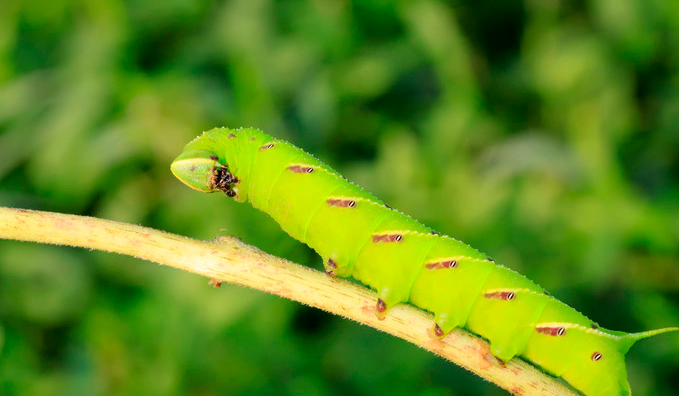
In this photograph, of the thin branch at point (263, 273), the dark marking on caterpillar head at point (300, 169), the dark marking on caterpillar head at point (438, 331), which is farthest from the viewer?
the dark marking on caterpillar head at point (300, 169)

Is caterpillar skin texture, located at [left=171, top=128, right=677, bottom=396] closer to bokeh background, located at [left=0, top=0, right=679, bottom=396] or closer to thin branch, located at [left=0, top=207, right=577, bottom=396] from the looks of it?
thin branch, located at [left=0, top=207, right=577, bottom=396]

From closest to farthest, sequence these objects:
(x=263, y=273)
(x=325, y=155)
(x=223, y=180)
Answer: (x=263, y=273) < (x=223, y=180) < (x=325, y=155)

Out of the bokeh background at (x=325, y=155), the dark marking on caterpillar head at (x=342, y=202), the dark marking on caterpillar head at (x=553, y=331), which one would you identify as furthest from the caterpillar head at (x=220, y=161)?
the bokeh background at (x=325, y=155)

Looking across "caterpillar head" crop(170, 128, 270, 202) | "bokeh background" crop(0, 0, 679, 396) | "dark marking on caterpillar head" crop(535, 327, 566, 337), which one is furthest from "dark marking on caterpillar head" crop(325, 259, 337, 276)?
"bokeh background" crop(0, 0, 679, 396)

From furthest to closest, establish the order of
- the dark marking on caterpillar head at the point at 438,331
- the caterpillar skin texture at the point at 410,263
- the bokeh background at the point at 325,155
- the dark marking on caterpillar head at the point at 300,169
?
the bokeh background at the point at 325,155
the dark marking on caterpillar head at the point at 300,169
the caterpillar skin texture at the point at 410,263
the dark marking on caterpillar head at the point at 438,331

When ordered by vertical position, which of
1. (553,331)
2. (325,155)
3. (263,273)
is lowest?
(325,155)

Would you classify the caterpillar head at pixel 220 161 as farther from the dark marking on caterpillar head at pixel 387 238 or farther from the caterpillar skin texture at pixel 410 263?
the dark marking on caterpillar head at pixel 387 238

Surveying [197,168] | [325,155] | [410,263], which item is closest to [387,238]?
[410,263]

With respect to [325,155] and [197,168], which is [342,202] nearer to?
[197,168]
